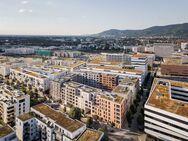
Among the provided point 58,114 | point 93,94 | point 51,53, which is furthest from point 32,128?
point 51,53

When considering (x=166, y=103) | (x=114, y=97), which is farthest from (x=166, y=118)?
(x=114, y=97)

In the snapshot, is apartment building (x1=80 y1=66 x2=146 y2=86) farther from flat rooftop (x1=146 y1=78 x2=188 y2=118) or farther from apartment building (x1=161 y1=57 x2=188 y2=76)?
flat rooftop (x1=146 y1=78 x2=188 y2=118)

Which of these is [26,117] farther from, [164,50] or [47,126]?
[164,50]

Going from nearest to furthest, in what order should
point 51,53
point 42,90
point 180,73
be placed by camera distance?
point 42,90
point 180,73
point 51,53

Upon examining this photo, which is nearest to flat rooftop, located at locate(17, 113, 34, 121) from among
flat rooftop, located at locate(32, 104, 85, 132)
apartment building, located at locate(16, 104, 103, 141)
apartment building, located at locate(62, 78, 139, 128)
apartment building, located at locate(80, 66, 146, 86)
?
apartment building, located at locate(16, 104, 103, 141)

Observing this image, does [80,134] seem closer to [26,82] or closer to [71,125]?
[71,125]

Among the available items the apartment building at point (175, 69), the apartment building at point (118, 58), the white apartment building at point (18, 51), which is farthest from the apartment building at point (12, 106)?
the white apartment building at point (18, 51)

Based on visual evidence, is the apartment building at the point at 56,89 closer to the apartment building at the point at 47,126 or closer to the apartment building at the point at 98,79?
the apartment building at the point at 98,79
